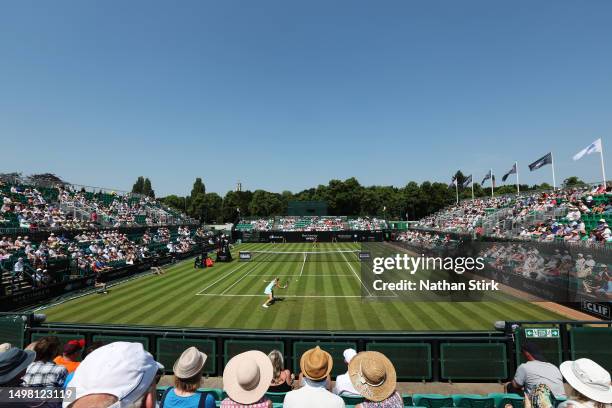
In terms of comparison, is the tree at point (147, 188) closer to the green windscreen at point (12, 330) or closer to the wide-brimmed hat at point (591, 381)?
the green windscreen at point (12, 330)

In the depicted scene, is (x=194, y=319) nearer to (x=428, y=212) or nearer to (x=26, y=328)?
(x=26, y=328)

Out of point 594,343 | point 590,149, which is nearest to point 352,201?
point 590,149

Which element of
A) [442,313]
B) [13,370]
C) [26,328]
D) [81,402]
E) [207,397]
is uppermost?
[81,402]

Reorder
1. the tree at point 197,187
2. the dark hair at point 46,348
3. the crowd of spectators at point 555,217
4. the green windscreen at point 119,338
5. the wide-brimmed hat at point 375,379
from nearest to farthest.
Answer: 1. the wide-brimmed hat at point 375,379
2. the dark hair at point 46,348
3. the green windscreen at point 119,338
4. the crowd of spectators at point 555,217
5. the tree at point 197,187

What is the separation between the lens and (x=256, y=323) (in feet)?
49.2

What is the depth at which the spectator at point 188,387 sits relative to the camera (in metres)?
3.07

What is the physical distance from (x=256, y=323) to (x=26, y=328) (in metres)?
8.49

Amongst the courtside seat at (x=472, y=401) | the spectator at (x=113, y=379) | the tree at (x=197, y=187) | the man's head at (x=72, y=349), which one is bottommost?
the courtside seat at (x=472, y=401)

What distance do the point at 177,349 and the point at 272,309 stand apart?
9013 millimetres

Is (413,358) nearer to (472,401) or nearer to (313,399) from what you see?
(472,401)

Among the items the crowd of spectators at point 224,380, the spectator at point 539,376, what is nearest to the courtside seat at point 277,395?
the crowd of spectators at point 224,380

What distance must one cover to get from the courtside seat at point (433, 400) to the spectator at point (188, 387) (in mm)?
3957

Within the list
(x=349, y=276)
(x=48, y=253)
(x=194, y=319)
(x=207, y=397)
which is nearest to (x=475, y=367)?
(x=207, y=397)

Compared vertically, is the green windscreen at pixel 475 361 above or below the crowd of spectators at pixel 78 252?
below
